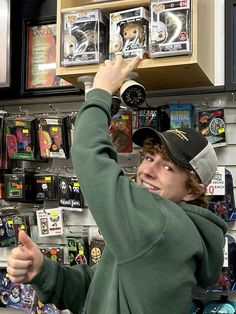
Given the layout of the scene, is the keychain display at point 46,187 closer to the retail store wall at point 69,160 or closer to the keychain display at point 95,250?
the retail store wall at point 69,160

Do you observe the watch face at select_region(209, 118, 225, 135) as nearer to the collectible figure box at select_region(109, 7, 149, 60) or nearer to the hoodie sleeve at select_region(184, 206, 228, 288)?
the collectible figure box at select_region(109, 7, 149, 60)

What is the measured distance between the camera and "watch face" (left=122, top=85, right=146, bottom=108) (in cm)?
167

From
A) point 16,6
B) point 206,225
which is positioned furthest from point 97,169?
point 16,6

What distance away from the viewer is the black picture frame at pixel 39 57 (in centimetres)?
239

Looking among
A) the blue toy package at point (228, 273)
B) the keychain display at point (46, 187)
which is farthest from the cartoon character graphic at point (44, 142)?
the blue toy package at point (228, 273)

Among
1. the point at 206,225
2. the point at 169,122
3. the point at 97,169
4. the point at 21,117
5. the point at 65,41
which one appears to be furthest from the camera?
the point at 21,117

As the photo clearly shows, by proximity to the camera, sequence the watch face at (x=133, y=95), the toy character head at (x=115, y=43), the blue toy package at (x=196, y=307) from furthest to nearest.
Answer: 1. the blue toy package at (x=196, y=307)
2. the toy character head at (x=115, y=43)
3. the watch face at (x=133, y=95)

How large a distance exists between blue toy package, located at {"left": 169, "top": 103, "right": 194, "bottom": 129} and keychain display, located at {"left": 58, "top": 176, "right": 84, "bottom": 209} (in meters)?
0.56

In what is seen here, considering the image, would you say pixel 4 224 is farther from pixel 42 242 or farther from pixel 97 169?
pixel 97 169

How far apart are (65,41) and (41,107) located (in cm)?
61

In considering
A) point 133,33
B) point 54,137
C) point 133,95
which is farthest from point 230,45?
point 54,137

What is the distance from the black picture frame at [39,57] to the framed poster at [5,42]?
0.37 ft

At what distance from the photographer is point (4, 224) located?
2.41 meters

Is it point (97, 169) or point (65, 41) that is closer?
point (97, 169)
